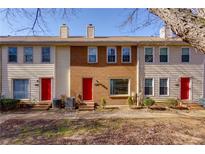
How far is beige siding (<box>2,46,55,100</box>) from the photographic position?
11336 millimetres

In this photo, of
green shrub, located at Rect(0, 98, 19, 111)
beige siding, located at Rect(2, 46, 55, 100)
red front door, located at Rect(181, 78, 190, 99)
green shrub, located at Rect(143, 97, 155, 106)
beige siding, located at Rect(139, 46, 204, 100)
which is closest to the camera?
green shrub, located at Rect(0, 98, 19, 111)

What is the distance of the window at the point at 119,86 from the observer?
38.2 ft

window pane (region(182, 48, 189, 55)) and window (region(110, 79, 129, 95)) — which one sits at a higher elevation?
window pane (region(182, 48, 189, 55))

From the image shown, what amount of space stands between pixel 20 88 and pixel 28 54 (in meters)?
1.89

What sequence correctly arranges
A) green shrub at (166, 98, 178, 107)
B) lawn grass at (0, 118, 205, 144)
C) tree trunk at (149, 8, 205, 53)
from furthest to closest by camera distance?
green shrub at (166, 98, 178, 107) → lawn grass at (0, 118, 205, 144) → tree trunk at (149, 8, 205, 53)

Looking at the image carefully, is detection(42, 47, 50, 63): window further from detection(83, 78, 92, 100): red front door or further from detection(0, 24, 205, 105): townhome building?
detection(83, 78, 92, 100): red front door

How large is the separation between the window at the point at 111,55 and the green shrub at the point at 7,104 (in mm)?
5340

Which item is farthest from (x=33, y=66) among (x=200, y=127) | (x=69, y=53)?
(x=200, y=127)

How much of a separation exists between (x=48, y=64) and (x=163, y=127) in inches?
279

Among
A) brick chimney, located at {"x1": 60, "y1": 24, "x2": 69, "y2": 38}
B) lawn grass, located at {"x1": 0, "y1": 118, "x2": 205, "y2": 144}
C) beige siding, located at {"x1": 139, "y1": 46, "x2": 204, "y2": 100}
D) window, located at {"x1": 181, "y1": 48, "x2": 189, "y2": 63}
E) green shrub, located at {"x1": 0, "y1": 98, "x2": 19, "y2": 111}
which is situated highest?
brick chimney, located at {"x1": 60, "y1": 24, "x2": 69, "y2": 38}

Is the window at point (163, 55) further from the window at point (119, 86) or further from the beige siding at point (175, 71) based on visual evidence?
the window at point (119, 86)

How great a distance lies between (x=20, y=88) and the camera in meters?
11.5

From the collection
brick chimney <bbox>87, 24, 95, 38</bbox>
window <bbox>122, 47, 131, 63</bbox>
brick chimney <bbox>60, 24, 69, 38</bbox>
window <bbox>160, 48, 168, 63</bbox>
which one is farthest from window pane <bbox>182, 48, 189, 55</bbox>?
brick chimney <bbox>60, 24, 69, 38</bbox>

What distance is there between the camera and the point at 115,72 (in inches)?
457
